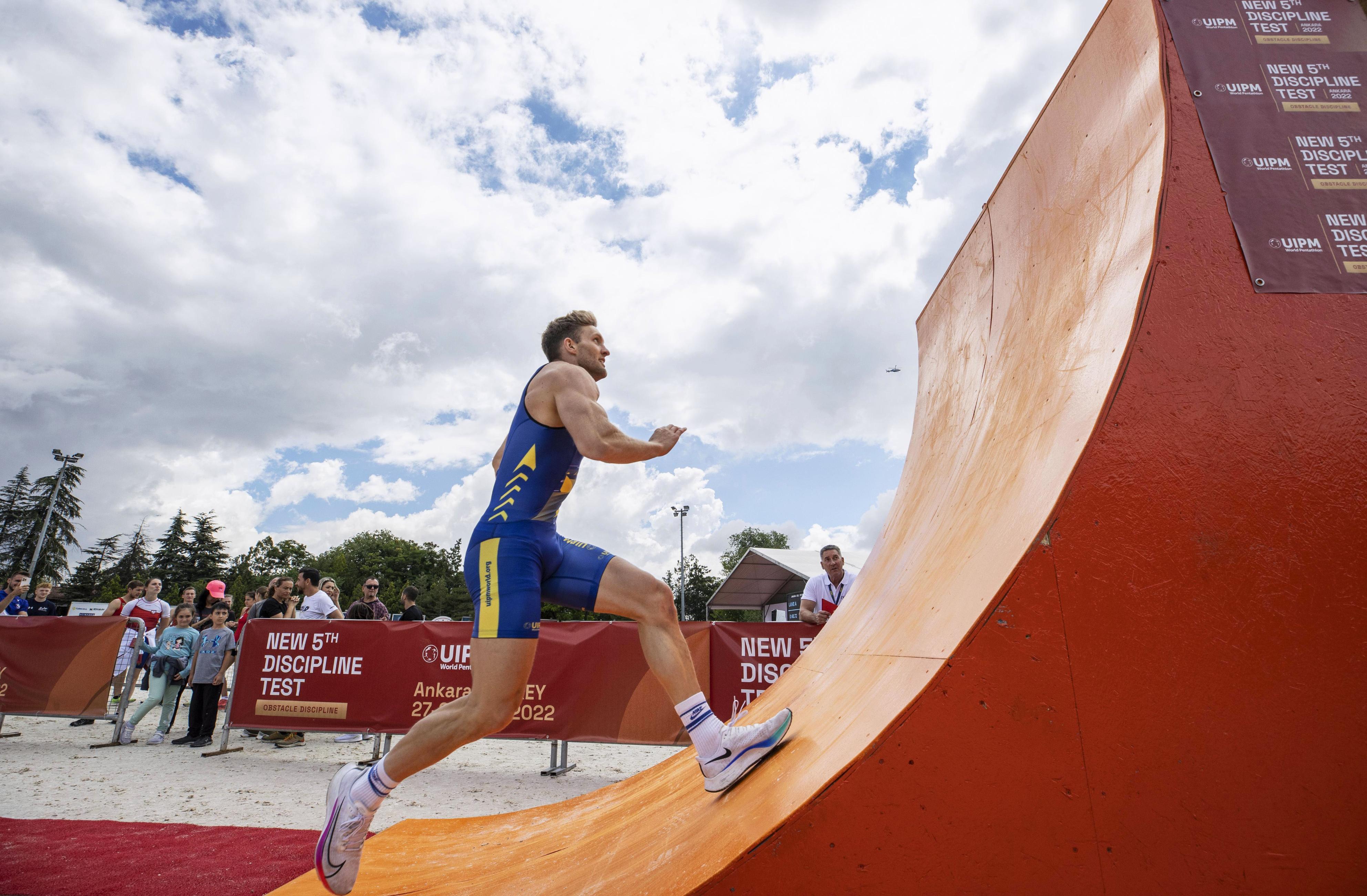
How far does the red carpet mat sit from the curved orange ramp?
2061mm

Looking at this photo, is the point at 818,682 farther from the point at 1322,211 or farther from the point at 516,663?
the point at 1322,211

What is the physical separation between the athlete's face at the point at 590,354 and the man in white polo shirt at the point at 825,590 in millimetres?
4262

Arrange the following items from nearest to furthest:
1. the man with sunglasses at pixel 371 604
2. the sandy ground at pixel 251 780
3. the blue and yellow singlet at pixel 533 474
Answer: the blue and yellow singlet at pixel 533 474 < the sandy ground at pixel 251 780 < the man with sunglasses at pixel 371 604

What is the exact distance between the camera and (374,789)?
2541 millimetres

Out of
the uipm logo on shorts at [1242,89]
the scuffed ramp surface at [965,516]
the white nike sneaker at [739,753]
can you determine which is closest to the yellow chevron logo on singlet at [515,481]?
the white nike sneaker at [739,753]

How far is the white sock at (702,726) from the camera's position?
7.72 ft

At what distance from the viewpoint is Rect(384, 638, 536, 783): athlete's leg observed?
246 cm

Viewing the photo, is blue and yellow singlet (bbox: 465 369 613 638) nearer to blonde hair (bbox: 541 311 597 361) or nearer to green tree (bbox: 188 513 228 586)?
blonde hair (bbox: 541 311 597 361)

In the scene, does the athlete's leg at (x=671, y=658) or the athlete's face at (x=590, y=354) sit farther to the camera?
the athlete's face at (x=590, y=354)

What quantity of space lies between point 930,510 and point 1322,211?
1753mm

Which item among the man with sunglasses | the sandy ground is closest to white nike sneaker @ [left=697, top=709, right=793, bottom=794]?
the sandy ground

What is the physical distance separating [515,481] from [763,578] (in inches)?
1420

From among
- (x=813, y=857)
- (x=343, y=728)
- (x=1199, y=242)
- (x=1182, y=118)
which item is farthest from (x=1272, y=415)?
(x=343, y=728)

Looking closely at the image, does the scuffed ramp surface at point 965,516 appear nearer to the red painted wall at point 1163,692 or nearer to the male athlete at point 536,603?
the red painted wall at point 1163,692
